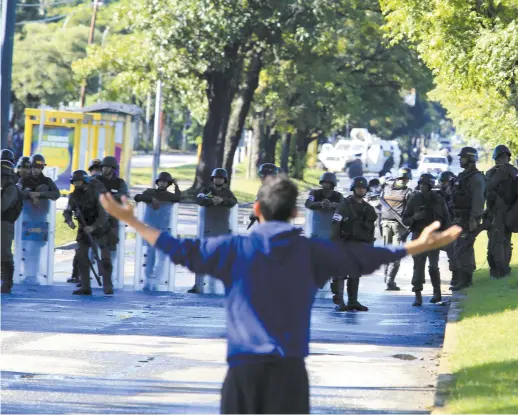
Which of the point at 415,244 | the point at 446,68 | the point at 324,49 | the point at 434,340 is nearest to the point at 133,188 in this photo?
the point at 324,49

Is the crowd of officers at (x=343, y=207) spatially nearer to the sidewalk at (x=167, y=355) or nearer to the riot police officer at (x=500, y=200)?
the riot police officer at (x=500, y=200)

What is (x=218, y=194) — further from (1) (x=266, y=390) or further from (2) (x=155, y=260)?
(1) (x=266, y=390)

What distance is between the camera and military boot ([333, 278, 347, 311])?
18.3m

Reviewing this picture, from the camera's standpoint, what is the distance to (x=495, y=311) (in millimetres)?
15961

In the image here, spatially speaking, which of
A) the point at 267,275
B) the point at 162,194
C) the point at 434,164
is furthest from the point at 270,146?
the point at 267,275

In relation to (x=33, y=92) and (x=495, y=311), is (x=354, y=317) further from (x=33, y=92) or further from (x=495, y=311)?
(x=33, y=92)

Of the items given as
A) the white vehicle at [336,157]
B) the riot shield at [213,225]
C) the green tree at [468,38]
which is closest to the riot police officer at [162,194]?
the riot shield at [213,225]

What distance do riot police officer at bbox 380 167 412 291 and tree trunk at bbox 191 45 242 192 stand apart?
19848 millimetres

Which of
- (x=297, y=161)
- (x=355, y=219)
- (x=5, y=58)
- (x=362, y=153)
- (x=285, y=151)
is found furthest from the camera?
(x=362, y=153)

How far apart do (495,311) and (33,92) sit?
58594mm

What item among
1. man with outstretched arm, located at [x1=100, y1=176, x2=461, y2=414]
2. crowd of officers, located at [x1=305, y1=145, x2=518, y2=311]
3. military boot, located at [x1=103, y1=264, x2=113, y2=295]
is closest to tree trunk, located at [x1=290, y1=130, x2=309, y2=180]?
crowd of officers, located at [x1=305, y1=145, x2=518, y2=311]

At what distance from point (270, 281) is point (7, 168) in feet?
40.2

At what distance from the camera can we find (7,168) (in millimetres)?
18156

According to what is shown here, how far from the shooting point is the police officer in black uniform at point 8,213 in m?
18.2
